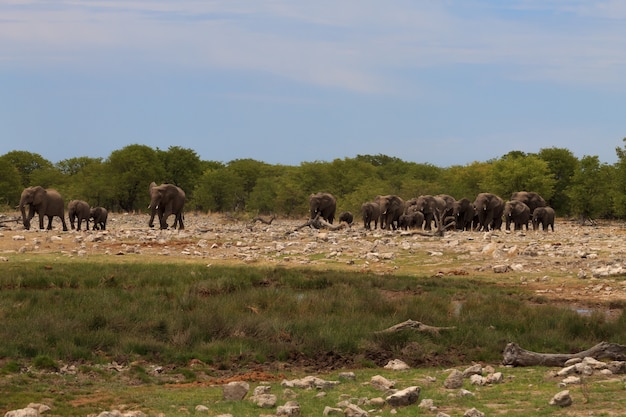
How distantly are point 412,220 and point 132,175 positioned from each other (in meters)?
33.3

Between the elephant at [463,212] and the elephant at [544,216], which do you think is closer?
the elephant at [463,212]

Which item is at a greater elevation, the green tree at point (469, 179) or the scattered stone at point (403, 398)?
the green tree at point (469, 179)

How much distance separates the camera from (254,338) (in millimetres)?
16000

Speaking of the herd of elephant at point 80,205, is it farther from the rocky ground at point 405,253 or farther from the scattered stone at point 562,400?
the scattered stone at point 562,400

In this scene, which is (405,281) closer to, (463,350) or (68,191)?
(463,350)

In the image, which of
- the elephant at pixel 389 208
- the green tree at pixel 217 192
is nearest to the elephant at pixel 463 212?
the elephant at pixel 389 208

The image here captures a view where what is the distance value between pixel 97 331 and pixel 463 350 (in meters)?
6.71

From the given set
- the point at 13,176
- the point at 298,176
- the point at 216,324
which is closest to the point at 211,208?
the point at 298,176

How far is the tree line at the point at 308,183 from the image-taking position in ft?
243

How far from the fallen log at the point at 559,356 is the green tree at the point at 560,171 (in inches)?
2681

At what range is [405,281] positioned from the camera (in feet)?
78.1

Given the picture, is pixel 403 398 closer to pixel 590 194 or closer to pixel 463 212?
pixel 463 212

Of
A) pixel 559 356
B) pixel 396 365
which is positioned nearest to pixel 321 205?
pixel 396 365

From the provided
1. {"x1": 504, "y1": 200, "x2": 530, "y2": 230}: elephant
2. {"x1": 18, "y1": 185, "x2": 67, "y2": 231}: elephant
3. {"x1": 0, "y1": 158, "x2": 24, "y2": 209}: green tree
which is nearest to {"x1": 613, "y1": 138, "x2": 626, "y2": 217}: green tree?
{"x1": 504, "y1": 200, "x2": 530, "y2": 230}: elephant
